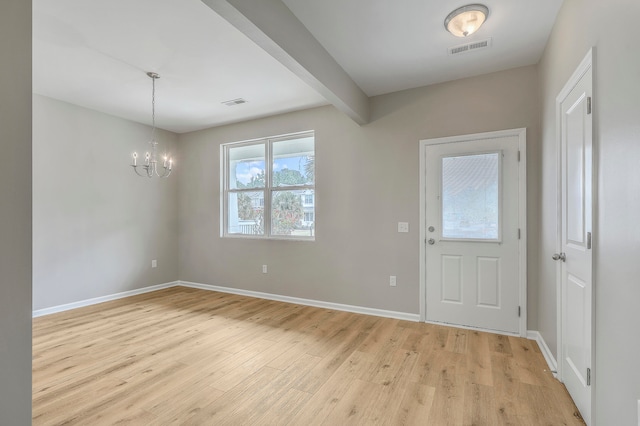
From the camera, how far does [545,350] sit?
2.59 m

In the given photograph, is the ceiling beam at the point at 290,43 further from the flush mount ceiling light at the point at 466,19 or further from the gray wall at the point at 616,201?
the gray wall at the point at 616,201

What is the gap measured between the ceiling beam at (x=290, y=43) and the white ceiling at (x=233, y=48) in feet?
0.27

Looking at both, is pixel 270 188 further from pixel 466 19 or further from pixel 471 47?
pixel 466 19

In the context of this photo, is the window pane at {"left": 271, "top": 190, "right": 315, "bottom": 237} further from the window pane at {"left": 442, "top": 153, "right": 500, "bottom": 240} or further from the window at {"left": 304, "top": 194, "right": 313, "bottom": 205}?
the window pane at {"left": 442, "top": 153, "right": 500, "bottom": 240}

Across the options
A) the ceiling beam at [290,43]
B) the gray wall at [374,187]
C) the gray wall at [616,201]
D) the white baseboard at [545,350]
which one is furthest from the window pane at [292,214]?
the gray wall at [616,201]

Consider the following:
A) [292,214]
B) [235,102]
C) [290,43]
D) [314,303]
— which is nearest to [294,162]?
[292,214]

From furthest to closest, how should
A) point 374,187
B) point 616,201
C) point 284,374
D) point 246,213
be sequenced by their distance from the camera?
point 246,213 → point 374,187 → point 284,374 → point 616,201

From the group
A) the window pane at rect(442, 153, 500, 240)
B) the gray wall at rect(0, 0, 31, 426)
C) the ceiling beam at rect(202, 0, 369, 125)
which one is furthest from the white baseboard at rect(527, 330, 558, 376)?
the gray wall at rect(0, 0, 31, 426)

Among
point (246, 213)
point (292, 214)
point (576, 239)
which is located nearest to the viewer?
point (576, 239)

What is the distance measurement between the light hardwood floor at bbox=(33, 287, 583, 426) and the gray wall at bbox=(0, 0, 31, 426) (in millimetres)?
996

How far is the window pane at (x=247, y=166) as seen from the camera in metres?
4.73

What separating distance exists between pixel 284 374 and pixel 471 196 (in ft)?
8.41

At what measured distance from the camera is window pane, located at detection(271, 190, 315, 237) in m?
4.25

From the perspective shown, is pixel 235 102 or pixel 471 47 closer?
pixel 471 47
